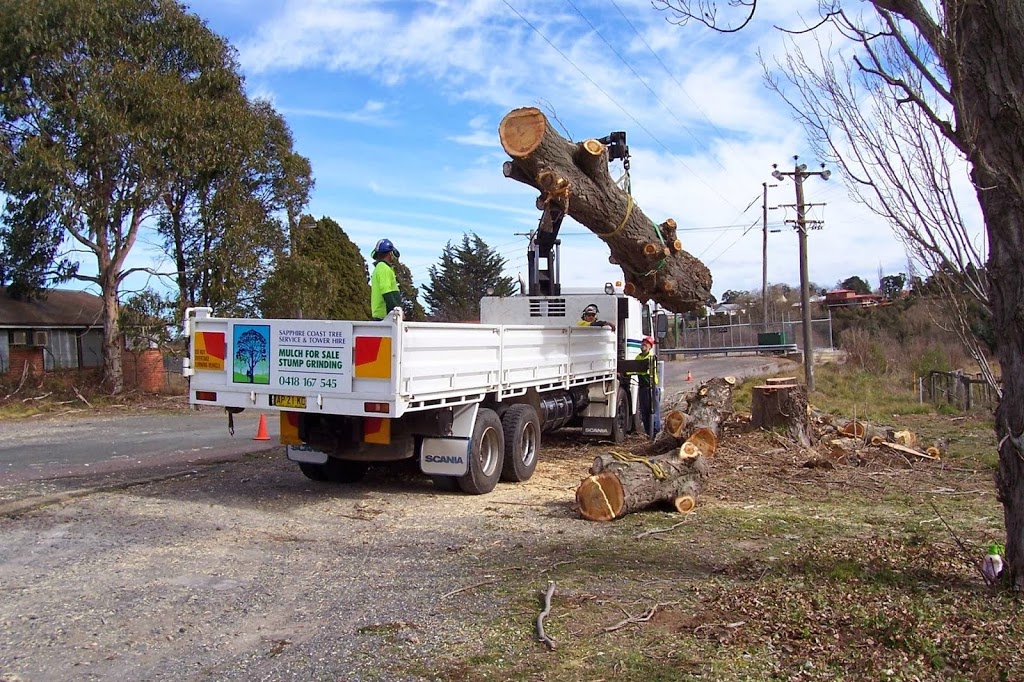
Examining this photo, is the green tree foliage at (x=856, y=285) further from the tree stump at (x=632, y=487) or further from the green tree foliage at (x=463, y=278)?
the tree stump at (x=632, y=487)

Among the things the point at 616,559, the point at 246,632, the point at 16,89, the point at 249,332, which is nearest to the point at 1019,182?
the point at 616,559

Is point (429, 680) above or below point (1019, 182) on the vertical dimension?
below

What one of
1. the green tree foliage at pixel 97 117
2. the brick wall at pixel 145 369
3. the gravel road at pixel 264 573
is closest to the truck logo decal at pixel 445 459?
the gravel road at pixel 264 573

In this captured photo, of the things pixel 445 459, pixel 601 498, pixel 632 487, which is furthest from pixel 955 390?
pixel 445 459

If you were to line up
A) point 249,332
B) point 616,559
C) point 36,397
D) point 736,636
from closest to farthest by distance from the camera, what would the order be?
1. point 736,636
2. point 616,559
3. point 249,332
4. point 36,397

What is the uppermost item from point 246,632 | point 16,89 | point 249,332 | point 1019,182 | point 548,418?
point 16,89

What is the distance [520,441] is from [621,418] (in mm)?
3952

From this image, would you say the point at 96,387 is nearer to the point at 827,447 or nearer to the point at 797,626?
the point at 827,447

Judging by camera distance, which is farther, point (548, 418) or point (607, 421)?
point (607, 421)

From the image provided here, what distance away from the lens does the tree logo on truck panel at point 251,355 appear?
27.1 feet

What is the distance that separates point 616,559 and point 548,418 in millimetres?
4846

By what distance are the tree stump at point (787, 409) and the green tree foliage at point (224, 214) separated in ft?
52.1

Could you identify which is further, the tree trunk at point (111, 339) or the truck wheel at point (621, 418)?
the tree trunk at point (111, 339)

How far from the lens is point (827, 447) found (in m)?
11.4
